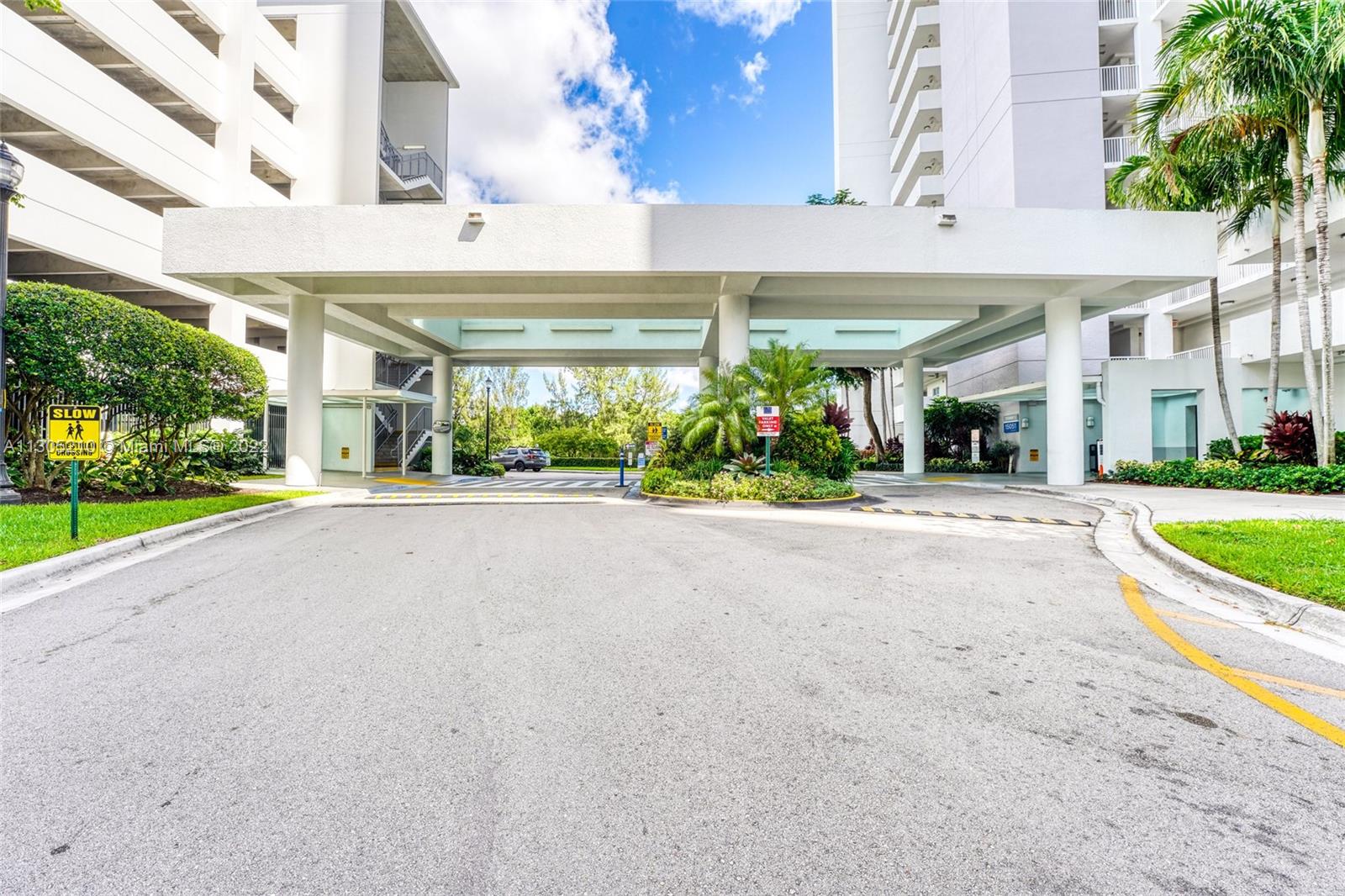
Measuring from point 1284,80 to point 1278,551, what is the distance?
1330 cm

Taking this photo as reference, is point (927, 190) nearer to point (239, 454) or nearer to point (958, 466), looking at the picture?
point (958, 466)

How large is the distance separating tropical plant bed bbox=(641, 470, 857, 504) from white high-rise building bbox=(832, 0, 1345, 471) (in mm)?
11840

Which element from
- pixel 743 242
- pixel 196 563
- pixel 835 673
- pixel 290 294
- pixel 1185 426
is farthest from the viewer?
pixel 1185 426

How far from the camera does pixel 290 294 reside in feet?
55.6

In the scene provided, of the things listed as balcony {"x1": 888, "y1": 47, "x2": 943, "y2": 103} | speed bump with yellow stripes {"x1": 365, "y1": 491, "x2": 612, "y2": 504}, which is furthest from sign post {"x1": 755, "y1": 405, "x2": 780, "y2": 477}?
balcony {"x1": 888, "y1": 47, "x2": 943, "y2": 103}

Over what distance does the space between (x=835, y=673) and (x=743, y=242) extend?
12.7 metres

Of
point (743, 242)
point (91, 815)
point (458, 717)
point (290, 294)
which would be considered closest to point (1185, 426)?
point (743, 242)

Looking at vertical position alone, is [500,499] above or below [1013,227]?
below

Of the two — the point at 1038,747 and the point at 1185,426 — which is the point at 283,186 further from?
the point at 1185,426

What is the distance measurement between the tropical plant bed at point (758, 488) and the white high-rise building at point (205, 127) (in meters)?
13.9

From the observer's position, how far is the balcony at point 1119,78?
26.3m

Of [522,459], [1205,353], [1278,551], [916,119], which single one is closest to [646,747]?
[1278,551]

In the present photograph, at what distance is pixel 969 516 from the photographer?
38.1 feet

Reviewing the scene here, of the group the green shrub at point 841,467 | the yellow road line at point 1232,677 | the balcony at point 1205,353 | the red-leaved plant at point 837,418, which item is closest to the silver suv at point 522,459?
the red-leaved plant at point 837,418
